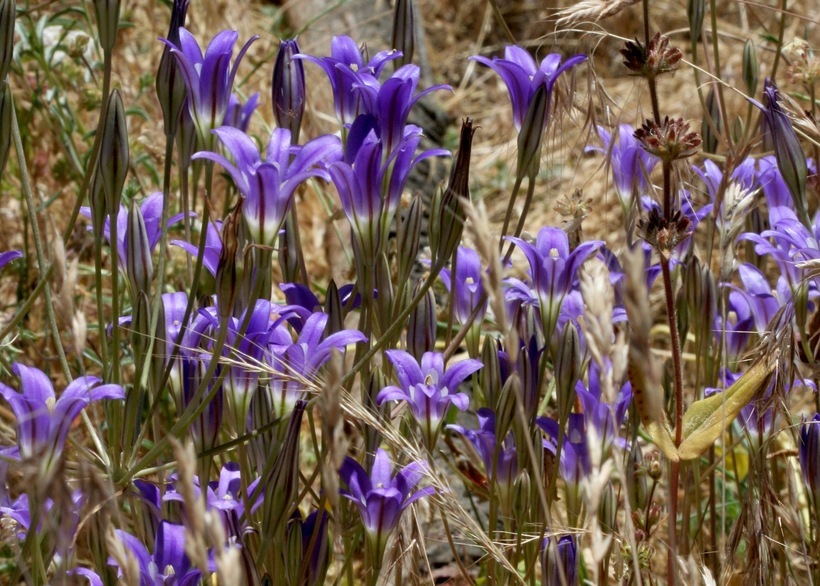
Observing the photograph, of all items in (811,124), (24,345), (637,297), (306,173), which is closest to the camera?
(637,297)

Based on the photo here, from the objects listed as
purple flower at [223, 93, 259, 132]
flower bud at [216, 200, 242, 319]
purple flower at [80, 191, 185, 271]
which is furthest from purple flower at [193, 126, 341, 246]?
purple flower at [223, 93, 259, 132]

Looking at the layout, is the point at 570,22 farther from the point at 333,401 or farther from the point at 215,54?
the point at 333,401

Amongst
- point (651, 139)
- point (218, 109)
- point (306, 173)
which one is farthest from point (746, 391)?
point (218, 109)

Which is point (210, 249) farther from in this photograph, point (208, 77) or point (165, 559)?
point (165, 559)

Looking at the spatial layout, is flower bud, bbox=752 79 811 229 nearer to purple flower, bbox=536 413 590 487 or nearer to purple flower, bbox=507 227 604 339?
purple flower, bbox=507 227 604 339

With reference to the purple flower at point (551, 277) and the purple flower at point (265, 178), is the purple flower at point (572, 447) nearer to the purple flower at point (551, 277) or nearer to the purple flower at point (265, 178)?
the purple flower at point (551, 277)
